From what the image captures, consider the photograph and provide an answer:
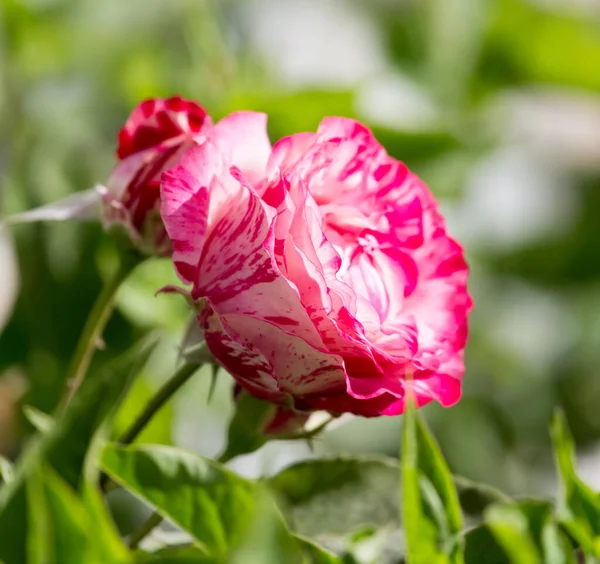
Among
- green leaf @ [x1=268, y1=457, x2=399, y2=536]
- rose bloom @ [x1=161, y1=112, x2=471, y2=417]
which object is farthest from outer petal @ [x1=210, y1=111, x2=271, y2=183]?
green leaf @ [x1=268, y1=457, x2=399, y2=536]

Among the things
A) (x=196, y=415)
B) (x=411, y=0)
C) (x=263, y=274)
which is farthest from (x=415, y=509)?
(x=411, y=0)

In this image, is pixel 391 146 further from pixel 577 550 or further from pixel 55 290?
pixel 577 550

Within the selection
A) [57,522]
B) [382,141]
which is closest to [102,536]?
[57,522]

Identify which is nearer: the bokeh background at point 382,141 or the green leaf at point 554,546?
the green leaf at point 554,546

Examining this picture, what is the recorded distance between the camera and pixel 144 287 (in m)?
0.57

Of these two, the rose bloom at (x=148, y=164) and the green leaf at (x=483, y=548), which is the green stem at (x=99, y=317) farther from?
the green leaf at (x=483, y=548)

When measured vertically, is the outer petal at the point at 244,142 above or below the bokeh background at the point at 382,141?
above

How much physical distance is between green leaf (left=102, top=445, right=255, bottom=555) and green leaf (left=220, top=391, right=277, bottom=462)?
1.9 inches

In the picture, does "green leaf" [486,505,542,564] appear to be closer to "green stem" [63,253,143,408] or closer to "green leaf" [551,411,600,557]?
"green leaf" [551,411,600,557]

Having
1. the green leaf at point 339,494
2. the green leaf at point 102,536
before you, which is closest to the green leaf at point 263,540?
the green leaf at point 102,536

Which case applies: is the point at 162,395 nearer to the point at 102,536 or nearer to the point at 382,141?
the point at 102,536

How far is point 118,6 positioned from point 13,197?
0.32 meters

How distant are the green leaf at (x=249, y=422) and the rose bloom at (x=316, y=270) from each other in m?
0.02

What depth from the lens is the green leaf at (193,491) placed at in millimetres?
252
